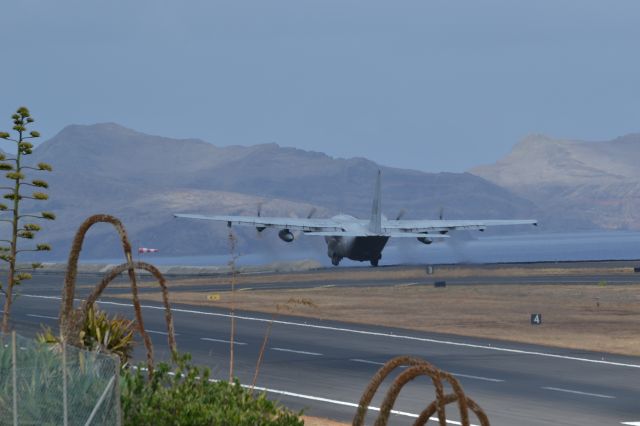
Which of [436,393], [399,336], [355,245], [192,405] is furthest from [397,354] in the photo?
[355,245]

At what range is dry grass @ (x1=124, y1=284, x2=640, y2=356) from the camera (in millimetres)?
57750

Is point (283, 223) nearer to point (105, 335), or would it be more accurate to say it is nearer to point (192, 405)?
point (105, 335)

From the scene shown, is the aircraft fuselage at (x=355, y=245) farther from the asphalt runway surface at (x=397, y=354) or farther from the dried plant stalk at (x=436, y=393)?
the dried plant stalk at (x=436, y=393)

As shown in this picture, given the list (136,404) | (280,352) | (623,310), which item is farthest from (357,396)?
(623,310)

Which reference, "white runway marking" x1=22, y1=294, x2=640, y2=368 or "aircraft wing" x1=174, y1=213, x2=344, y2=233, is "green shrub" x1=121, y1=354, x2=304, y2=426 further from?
"aircraft wing" x1=174, y1=213, x2=344, y2=233

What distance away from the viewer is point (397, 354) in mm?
50281

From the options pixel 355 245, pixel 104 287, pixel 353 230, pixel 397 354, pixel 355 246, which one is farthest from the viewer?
pixel 353 230

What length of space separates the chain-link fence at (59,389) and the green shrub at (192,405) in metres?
1.14

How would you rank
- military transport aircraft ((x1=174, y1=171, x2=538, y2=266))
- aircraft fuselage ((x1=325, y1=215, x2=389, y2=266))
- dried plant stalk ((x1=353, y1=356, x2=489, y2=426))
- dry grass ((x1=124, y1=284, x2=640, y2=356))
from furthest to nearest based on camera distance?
1. aircraft fuselage ((x1=325, y1=215, x2=389, y2=266))
2. military transport aircraft ((x1=174, y1=171, x2=538, y2=266))
3. dry grass ((x1=124, y1=284, x2=640, y2=356))
4. dried plant stalk ((x1=353, y1=356, x2=489, y2=426))

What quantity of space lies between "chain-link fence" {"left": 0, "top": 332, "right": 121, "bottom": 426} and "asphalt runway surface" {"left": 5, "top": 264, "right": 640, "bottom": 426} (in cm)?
1344

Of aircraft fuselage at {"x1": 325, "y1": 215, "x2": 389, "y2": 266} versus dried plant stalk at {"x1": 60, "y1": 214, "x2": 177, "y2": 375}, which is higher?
aircraft fuselage at {"x1": 325, "y1": 215, "x2": 389, "y2": 266}

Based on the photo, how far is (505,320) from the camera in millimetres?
64750

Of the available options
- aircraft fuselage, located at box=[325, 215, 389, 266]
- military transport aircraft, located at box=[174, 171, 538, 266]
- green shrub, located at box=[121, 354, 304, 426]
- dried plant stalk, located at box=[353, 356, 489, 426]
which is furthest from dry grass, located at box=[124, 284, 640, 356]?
dried plant stalk, located at box=[353, 356, 489, 426]

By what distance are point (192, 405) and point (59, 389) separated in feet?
7.96
